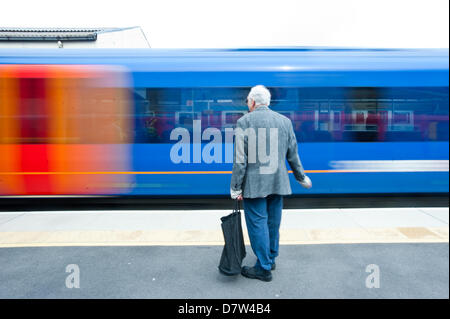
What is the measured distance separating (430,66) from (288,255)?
Result: 14.5 feet

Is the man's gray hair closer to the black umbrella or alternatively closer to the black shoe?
the black umbrella

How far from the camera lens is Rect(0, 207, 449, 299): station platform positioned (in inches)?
96.8

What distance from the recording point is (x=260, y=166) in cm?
261

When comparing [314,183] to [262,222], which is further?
[314,183]

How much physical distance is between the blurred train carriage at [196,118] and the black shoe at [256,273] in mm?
2373

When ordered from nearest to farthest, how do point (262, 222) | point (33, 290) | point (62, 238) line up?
point (33, 290) < point (262, 222) < point (62, 238)

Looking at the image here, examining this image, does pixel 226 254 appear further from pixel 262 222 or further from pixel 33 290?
pixel 33 290

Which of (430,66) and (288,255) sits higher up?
(430,66)

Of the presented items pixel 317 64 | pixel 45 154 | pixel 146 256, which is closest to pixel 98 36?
pixel 45 154

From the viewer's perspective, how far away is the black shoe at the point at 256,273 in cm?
260

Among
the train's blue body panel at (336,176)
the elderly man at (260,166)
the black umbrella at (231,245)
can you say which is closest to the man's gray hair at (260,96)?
the elderly man at (260,166)

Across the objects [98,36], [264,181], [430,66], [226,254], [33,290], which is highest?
[98,36]

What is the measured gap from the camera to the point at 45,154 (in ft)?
16.0
